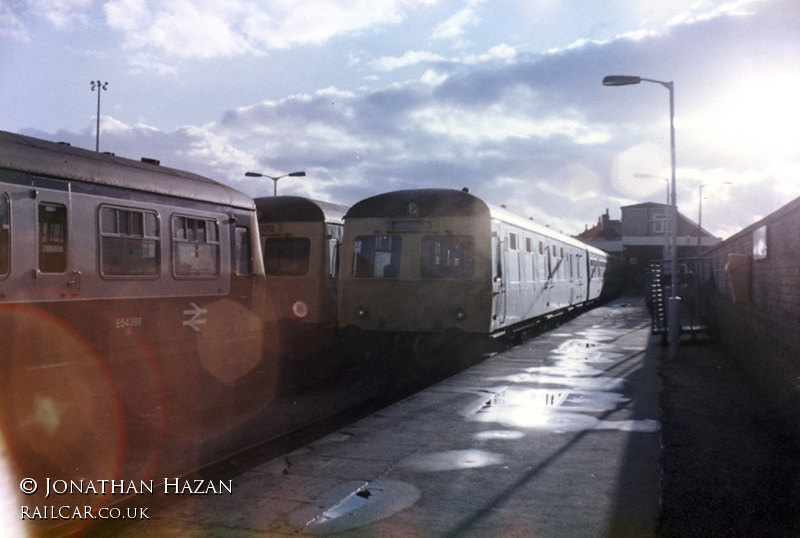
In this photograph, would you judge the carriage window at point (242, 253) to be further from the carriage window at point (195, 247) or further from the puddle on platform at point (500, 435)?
the puddle on platform at point (500, 435)

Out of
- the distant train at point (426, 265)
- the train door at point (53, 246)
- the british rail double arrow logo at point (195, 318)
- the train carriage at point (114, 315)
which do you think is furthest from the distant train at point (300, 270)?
the train door at point (53, 246)

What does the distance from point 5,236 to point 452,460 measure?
5572 millimetres

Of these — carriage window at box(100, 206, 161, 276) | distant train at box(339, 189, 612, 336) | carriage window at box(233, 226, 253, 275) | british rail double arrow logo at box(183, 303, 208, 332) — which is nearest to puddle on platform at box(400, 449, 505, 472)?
carriage window at box(100, 206, 161, 276)

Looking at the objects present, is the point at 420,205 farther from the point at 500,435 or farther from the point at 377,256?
the point at 500,435


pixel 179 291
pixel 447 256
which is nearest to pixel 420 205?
pixel 447 256

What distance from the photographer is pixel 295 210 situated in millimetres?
16672

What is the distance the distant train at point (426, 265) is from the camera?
537 inches

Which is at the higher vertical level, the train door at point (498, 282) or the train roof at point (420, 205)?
the train roof at point (420, 205)

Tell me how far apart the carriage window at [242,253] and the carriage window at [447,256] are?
3065 millimetres

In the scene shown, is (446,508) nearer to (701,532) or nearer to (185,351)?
(701,532)

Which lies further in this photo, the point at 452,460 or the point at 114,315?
the point at 114,315

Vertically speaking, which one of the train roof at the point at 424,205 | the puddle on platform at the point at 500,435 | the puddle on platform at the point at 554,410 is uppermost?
the train roof at the point at 424,205

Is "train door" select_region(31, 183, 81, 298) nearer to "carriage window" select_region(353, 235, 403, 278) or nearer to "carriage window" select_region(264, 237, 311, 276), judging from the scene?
"carriage window" select_region(353, 235, 403, 278)

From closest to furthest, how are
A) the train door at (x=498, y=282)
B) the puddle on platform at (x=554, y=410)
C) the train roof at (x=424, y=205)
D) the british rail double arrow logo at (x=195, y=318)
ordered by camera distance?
the puddle on platform at (x=554, y=410)
the british rail double arrow logo at (x=195, y=318)
the train door at (x=498, y=282)
the train roof at (x=424, y=205)
